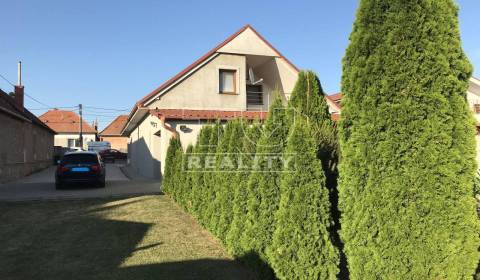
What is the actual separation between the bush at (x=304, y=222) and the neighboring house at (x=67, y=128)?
52.5m

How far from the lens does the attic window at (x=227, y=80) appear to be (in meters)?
17.3

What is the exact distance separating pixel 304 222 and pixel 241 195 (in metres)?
1.53

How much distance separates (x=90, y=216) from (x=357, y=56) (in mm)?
7223

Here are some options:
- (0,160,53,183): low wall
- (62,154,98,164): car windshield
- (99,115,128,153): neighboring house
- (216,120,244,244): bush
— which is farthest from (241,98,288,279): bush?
(99,115,128,153): neighboring house

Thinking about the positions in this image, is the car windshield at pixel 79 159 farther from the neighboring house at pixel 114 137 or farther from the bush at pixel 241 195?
the neighboring house at pixel 114 137

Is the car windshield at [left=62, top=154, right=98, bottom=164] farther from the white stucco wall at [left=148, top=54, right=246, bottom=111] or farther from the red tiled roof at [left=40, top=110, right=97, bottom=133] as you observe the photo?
the red tiled roof at [left=40, top=110, right=97, bottom=133]

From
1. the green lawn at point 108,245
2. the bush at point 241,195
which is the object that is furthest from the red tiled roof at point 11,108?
the bush at point 241,195

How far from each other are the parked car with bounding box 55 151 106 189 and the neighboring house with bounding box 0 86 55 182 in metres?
3.88

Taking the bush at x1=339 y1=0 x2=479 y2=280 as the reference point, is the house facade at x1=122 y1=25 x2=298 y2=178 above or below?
above

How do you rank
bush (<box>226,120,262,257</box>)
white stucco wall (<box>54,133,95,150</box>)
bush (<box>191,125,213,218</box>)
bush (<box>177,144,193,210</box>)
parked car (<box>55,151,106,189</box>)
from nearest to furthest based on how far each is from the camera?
bush (<box>226,120,262,257</box>), bush (<box>191,125,213,218</box>), bush (<box>177,144,193,210</box>), parked car (<box>55,151,106,189</box>), white stucco wall (<box>54,133,95,150</box>)

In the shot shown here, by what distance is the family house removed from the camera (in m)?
16.2

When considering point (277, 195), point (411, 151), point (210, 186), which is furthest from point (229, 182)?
point (411, 151)

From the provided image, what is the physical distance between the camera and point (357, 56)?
3.93 meters

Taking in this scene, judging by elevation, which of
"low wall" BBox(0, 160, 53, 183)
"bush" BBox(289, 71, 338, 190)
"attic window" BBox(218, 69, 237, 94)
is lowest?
"low wall" BBox(0, 160, 53, 183)
